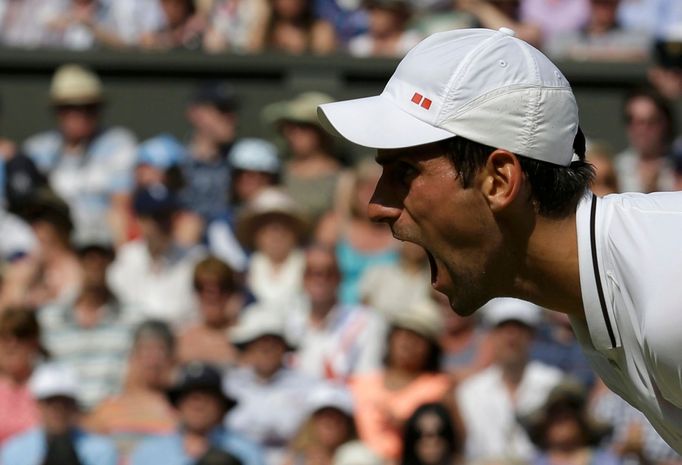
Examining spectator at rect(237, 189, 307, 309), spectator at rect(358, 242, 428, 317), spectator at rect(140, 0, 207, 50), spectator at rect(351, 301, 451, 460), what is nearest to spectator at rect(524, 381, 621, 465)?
spectator at rect(351, 301, 451, 460)

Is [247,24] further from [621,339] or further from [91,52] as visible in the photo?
[621,339]

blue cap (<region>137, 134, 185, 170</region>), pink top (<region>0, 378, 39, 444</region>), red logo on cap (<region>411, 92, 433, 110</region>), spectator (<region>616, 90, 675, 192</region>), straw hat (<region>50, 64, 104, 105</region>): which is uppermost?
red logo on cap (<region>411, 92, 433, 110</region>)

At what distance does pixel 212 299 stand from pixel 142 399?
2.27ft

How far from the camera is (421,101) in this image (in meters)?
2.78

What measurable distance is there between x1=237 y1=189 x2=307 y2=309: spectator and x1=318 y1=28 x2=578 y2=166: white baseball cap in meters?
5.02

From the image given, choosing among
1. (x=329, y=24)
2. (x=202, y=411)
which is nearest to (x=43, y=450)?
(x=202, y=411)

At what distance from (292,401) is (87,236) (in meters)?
2.12

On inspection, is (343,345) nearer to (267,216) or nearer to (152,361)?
(152,361)

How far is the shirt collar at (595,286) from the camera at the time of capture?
8.77 ft

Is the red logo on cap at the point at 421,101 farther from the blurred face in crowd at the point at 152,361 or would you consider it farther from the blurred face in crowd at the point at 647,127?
the blurred face in crowd at the point at 647,127

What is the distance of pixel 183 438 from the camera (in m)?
6.89

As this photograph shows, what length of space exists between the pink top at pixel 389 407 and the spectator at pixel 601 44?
3.12 meters

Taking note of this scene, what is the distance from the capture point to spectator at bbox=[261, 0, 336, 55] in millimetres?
9617

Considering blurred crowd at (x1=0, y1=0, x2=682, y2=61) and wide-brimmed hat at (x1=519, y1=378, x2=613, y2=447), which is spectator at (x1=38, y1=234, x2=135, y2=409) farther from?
blurred crowd at (x1=0, y1=0, x2=682, y2=61)
